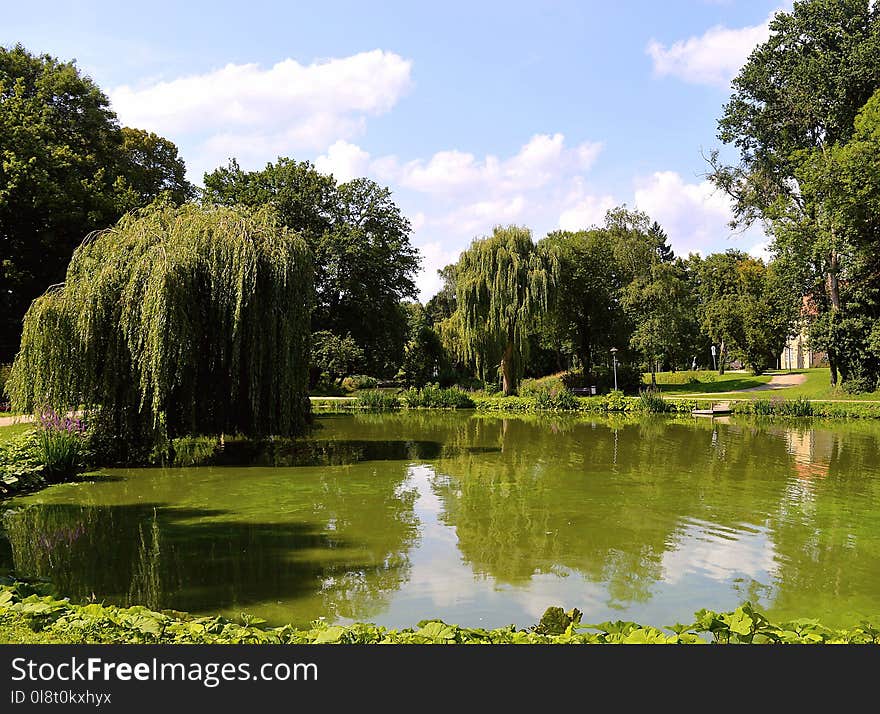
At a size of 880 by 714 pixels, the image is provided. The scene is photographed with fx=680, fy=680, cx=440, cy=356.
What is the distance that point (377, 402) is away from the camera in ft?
101

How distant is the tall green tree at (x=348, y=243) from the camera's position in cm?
3644

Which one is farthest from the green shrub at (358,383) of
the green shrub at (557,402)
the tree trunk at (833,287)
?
the tree trunk at (833,287)

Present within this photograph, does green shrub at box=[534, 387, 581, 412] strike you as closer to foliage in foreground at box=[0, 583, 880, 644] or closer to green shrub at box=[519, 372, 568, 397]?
green shrub at box=[519, 372, 568, 397]

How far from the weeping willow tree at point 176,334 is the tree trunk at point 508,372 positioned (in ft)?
61.5

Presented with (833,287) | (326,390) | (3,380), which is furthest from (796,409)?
(3,380)

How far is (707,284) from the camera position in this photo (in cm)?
5047

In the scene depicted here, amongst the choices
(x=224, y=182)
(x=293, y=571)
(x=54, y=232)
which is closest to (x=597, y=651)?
(x=293, y=571)

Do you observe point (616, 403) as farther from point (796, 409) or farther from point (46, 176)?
point (46, 176)

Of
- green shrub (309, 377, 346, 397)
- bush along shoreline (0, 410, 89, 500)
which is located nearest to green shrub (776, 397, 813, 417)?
green shrub (309, 377, 346, 397)

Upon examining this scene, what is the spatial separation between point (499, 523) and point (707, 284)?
46.1m

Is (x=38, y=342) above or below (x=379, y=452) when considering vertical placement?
above

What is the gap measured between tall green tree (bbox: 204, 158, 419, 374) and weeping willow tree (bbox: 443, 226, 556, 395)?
657 cm

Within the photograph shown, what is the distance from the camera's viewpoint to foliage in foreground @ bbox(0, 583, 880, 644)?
4211 millimetres

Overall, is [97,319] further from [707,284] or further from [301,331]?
[707,284]
